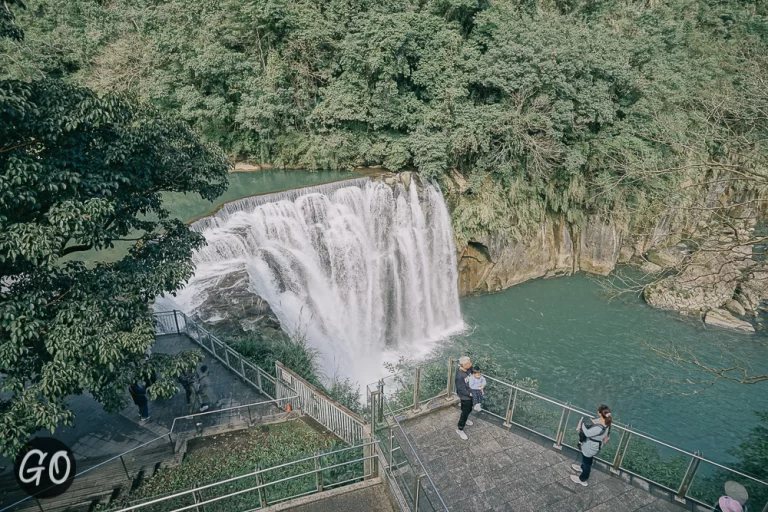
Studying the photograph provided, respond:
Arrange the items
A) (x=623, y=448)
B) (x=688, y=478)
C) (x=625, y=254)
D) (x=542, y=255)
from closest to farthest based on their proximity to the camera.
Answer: (x=688, y=478) → (x=623, y=448) → (x=542, y=255) → (x=625, y=254)

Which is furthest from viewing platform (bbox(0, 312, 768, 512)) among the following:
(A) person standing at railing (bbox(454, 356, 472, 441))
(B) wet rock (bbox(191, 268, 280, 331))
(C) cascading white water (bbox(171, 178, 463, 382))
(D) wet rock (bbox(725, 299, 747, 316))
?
(D) wet rock (bbox(725, 299, 747, 316))

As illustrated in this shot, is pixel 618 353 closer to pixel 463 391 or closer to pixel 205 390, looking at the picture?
pixel 463 391

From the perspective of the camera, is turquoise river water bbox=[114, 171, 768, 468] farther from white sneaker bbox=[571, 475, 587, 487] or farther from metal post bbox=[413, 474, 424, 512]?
metal post bbox=[413, 474, 424, 512]

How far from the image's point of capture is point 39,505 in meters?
7.08

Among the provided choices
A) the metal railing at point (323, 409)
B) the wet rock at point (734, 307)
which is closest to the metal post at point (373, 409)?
the metal railing at point (323, 409)

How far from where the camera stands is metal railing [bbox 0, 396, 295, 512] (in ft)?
27.3

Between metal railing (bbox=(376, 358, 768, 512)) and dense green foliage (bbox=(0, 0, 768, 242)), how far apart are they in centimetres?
1215

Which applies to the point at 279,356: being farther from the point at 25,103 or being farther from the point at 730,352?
the point at 730,352

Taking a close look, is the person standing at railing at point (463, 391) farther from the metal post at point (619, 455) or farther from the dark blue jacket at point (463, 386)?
the metal post at point (619, 455)

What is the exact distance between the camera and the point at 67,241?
644cm

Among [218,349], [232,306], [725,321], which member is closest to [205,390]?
[218,349]

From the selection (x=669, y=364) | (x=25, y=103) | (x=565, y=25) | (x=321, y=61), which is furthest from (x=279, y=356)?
(x=565, y=25)

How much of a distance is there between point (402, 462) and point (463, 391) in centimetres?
169

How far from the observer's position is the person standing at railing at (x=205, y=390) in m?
10.6
